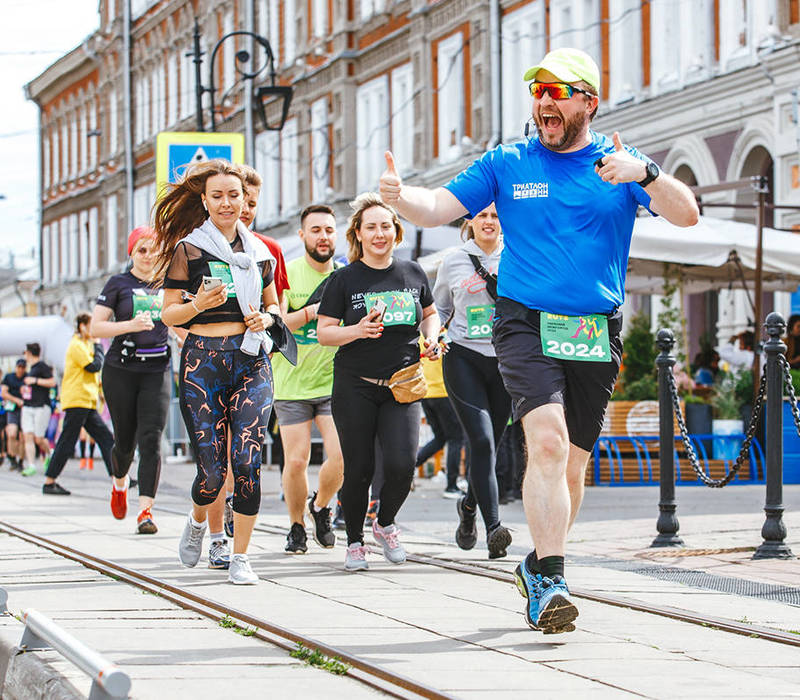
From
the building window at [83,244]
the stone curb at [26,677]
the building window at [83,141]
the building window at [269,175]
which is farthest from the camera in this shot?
the building window at [83,141]

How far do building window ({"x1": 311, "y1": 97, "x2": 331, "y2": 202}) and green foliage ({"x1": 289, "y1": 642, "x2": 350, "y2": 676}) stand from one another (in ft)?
114

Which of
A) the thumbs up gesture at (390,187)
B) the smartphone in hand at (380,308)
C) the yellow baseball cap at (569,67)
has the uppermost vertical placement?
the yellow baseball cap at (569,67)

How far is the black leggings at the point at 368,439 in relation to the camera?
8.08 m

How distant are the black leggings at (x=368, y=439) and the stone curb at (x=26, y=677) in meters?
2.74

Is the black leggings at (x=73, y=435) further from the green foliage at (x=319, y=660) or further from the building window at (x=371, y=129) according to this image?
the building window at (x=371, y=129)

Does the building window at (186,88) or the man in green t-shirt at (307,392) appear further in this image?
the building window at (186,88)

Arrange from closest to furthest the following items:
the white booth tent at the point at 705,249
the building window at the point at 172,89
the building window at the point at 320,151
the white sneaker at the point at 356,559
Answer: the white sneaker at the point at 356,559, the white booth tent at the point at 705,249, the building window at the point at 320,151, the building window at the point at 172,89

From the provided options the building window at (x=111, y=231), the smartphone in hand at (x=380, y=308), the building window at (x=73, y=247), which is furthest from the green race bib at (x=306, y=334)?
the building window at (x=73, y=247)

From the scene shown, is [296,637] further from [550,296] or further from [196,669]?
[550,296]

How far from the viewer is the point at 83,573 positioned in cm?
771

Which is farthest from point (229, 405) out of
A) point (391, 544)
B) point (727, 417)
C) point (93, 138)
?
point (93, 138)

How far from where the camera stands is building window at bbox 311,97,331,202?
40.0 m

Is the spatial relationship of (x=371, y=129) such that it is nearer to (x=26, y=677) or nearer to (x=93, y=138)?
(x=93, y=138)

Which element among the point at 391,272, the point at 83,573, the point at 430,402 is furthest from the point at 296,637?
the point at 430,402
